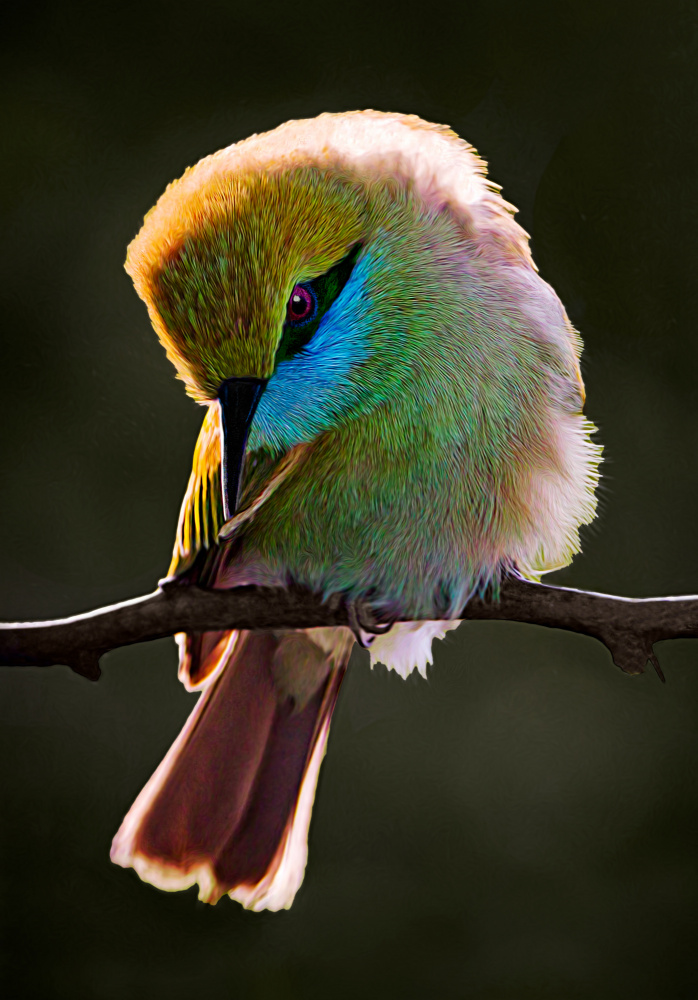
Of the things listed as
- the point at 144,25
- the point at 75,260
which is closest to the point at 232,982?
the point at 75,260

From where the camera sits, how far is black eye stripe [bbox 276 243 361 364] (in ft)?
2.31

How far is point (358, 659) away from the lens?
942 millimetres

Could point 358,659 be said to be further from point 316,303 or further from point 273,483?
point 316,303

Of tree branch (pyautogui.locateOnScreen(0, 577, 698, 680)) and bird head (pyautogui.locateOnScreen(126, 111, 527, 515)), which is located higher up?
bird head (pyautogui.locateOnScreen(126, 111, 527, 515))

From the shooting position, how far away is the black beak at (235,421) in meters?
0.71

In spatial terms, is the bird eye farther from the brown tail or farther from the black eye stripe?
the brown tail

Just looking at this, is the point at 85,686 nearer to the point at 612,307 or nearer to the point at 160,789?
the point at 160,789

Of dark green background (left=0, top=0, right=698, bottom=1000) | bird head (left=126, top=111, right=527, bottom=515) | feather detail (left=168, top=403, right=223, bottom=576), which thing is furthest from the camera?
dark green background (left=0, top=0, right=698, bottom=1000)

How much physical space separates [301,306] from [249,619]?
1.00 feet

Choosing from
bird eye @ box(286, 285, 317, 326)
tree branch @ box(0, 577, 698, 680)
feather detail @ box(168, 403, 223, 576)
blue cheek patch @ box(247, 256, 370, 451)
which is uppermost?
bird eye @ box(286, 285, 317, 326)

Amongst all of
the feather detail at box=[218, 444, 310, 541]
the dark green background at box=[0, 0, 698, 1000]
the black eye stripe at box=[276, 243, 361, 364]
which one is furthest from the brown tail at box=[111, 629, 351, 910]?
the black eye stripe at box=[276, 243, 361, 364]

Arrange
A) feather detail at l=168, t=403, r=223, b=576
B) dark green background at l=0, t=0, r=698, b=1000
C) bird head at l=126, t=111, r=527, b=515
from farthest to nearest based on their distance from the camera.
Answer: dark green background at l=0, t=0, r=698, b=1000 < feather detail at l=168, t=403, r=223, b=576 < bird head at l=126, t=111, r=527, b=515

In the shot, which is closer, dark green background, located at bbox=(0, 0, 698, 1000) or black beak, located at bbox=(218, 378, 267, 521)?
black beak, located at bbox=(218, 378, 267, 521)

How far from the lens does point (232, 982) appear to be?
1022mm
